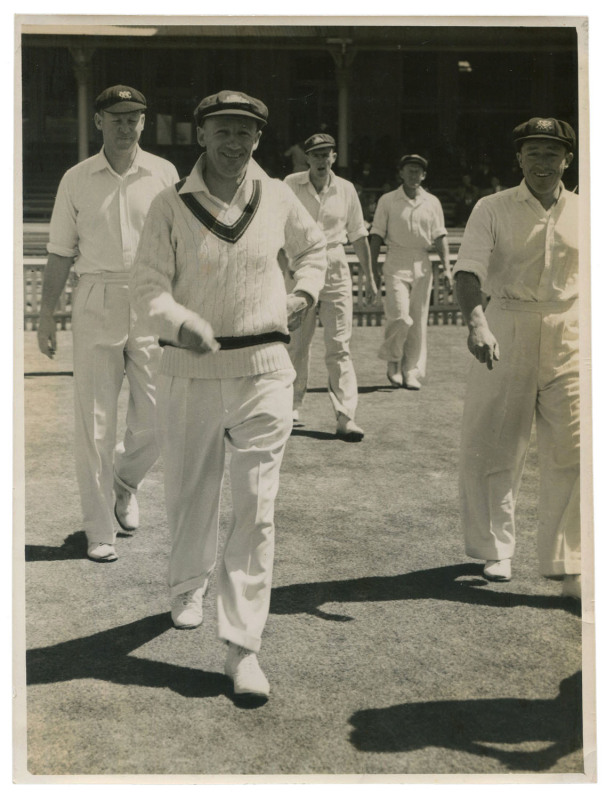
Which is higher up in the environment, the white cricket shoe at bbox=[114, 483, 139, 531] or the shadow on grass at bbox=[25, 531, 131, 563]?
the white cricket shoe at bbox=[114, 483, 139, 531]

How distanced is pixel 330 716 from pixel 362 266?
464 cm

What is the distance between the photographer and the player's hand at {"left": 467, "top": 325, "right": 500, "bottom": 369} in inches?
191

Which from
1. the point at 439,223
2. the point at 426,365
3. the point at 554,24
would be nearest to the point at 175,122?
the point at 554,24

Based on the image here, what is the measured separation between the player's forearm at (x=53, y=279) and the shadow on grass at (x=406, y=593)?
152 centimetres

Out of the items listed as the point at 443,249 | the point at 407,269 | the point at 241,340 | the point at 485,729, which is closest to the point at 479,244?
the point at 241,340

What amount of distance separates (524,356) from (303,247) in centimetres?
113

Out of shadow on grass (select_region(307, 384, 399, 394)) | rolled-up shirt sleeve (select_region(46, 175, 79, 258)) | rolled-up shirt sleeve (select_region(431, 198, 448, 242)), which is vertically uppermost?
rolled-up shirt sleeve (select_region(431, 198, 448, 242))

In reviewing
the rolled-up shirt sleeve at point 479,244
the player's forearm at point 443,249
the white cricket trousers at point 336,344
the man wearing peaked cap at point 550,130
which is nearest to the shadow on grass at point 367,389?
the player's forearm at point 443,249

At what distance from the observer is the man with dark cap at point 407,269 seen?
9359mm

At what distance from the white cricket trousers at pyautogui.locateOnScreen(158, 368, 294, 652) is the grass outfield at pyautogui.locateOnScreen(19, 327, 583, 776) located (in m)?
0.32

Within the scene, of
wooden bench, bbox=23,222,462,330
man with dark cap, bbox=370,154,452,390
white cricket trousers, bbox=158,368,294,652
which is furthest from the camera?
man with dark cap, bbox=370,154,452,390

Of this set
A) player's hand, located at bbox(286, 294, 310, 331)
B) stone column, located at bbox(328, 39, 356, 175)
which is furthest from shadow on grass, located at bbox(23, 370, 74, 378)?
stone column, located at bbox(328, 39, 356, 175)

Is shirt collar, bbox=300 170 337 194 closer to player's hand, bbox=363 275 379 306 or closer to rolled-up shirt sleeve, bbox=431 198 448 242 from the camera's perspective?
player's hand, bbox=363 275 379 306

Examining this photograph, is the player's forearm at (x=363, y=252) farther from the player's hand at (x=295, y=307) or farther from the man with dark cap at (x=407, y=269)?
the player's hand at (x=295, y=307)
